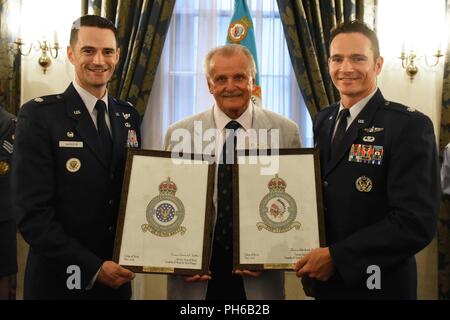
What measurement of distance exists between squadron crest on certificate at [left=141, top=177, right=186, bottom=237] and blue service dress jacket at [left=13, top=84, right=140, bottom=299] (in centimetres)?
21

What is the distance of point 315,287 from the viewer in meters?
2.40

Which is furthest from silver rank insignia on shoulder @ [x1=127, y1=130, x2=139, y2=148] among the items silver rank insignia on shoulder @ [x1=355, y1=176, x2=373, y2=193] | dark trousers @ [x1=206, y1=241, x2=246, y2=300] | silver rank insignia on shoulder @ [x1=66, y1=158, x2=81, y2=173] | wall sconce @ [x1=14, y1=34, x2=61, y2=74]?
wall sconce @ [x1=14, y1=34, x2=61, y2=74]

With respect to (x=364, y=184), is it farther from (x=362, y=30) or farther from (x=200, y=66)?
(x=200, y=66)

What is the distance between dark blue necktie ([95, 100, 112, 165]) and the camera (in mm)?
2488

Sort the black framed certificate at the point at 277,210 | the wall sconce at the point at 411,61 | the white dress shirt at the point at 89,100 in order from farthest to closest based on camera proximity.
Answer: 1. the wall sconce at the point at 411,61
2. the white dress shirt at the point at 89,100
3. the black framed certificate at the point at 277,210

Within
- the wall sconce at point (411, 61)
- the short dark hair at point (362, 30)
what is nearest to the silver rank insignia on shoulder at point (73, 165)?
the short dark hair at point (362, 30)

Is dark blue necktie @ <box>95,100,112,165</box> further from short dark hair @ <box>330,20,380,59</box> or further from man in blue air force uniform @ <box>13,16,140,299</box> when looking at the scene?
short dark hair @ <box>330,20,380,59</box>

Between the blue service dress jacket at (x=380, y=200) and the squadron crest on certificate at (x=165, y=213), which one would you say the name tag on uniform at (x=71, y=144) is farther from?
the blue service dress jacket at (x=380, y=200)

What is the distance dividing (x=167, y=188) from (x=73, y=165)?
0.46m

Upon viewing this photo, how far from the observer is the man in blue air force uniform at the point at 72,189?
2316 millimetres

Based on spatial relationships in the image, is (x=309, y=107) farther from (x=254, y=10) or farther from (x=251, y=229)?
(x=251, y=229)

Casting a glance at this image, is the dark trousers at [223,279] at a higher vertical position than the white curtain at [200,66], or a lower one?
lower

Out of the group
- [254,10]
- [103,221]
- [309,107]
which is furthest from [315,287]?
[254,10]

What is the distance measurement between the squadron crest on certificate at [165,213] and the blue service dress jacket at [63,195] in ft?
0.68
